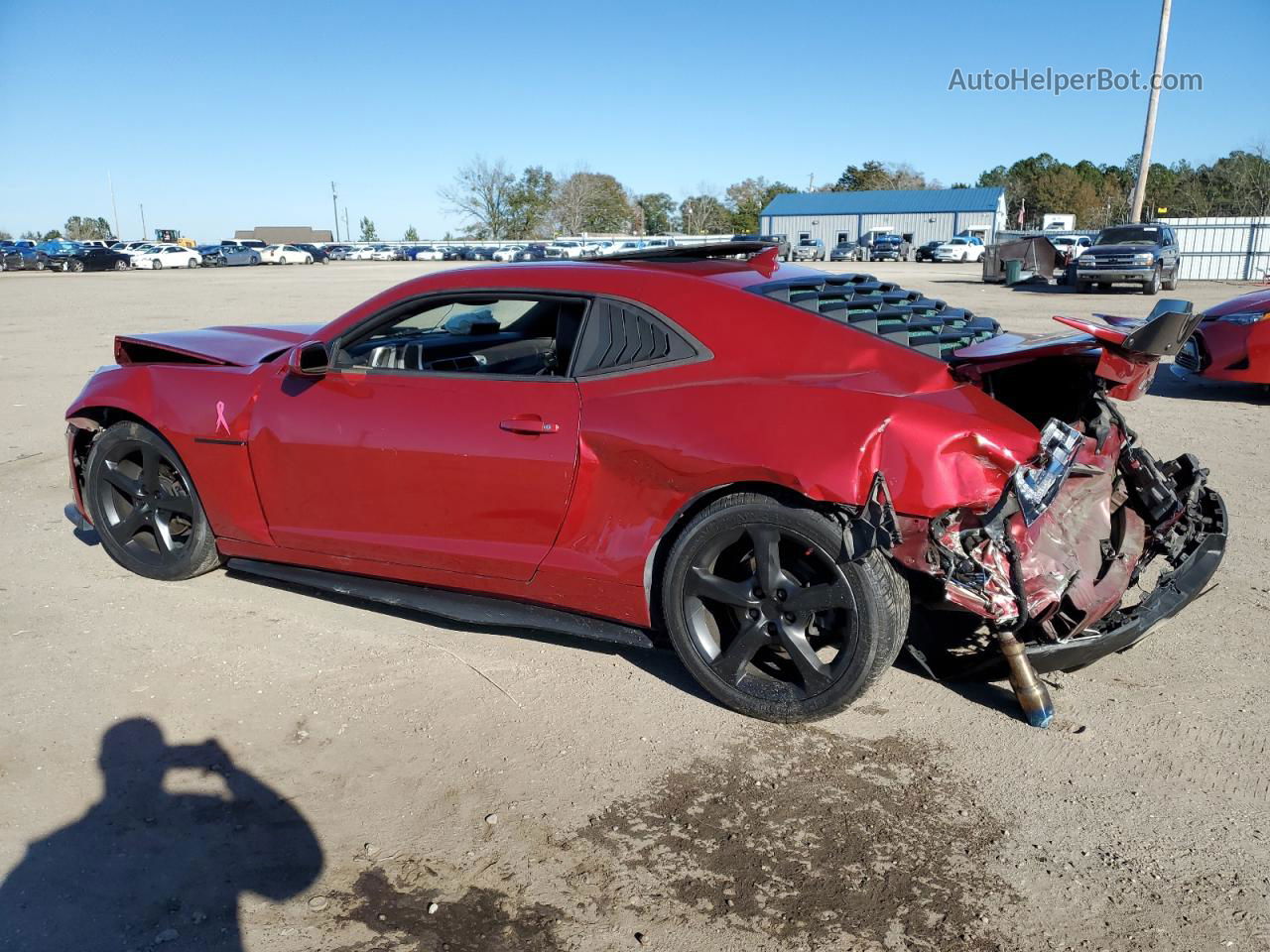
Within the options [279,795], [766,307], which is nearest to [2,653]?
[279,795]

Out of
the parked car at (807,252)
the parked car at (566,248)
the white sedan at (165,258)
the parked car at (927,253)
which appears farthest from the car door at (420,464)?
the white sedan at (165,258)

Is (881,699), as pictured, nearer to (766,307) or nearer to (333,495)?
(766,307)

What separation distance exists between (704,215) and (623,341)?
11138 cm

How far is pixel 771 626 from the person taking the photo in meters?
3.38

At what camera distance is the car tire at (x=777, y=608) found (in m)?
3.20

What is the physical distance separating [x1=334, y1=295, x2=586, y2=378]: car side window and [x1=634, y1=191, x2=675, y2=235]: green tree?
113 metres

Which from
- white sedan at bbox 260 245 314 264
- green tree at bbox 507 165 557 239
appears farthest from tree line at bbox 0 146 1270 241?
white sedan at bbox 260 245 314 264

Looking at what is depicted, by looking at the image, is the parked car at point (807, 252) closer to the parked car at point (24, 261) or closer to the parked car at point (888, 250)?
the parked car at point (888, 250)

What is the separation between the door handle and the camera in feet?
11.8

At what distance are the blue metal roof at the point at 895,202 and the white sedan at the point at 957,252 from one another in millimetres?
23862

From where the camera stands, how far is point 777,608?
3352mm

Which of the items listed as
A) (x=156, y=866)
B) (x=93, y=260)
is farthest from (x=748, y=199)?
(x=156, y=866)

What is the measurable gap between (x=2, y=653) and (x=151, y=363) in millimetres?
1454

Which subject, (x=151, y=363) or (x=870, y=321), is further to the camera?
(x=151, y=363)
